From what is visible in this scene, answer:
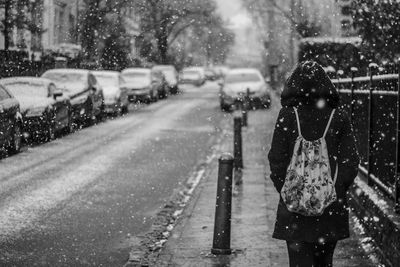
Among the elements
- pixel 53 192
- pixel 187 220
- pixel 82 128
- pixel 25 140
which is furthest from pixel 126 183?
pixel 82 128

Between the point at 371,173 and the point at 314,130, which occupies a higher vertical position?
the point at 314,130

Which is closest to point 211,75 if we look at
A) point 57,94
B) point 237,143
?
point 57,94

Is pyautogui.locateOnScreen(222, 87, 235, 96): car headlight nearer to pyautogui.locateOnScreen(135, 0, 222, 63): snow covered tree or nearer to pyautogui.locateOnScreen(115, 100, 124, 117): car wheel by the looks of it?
pyautogui.locateOnScreen(135, 0, 222, 63): snow covered tree

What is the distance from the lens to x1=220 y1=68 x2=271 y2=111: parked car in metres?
33.6

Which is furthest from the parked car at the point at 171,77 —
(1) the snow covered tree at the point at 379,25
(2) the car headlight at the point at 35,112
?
(1) the snow covered tree at the point at 379,25

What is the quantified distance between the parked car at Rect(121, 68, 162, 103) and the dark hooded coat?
34237mm

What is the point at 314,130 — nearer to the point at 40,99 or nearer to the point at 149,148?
the point at 149,148

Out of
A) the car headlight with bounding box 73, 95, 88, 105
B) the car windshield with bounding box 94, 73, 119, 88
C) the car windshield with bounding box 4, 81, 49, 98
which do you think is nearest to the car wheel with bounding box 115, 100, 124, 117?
the car windshield with bounding box 94, 73, 119, 88

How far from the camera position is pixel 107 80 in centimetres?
3122

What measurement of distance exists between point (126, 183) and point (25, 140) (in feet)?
22.8

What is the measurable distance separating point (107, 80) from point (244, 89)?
5.64m

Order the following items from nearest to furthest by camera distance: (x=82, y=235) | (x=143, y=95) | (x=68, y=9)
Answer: (x=82, y=235)
(x=68, y=9)
(x=143, y=95)

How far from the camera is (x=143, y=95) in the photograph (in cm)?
3922

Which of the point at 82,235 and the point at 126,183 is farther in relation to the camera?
the point at 126,183
